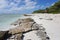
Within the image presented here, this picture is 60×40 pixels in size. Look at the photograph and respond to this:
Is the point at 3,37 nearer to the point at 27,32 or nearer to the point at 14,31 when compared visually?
the point at 14,31

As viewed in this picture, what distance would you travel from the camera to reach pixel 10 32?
862 centimetres

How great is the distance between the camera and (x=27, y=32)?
8883mm

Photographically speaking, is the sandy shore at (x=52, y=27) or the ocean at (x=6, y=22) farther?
the ocean at (x=6, y=22)

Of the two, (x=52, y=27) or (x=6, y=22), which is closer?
(x=52, y=27)

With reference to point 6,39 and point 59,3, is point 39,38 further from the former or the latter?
point 59,3

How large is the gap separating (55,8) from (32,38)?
40.0 m

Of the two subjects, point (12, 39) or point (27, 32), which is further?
point (27, 32)

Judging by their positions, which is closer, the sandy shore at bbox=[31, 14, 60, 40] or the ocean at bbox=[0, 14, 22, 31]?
the sandy shore at bbox=[31, 14, 60, 40]

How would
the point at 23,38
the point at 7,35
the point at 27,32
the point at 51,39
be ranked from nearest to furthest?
1. the point at 51,39
2. the point at 23,38
3. the point at 7,35
4. the point at 27,32

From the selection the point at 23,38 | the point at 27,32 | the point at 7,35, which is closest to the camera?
the point at 23,38

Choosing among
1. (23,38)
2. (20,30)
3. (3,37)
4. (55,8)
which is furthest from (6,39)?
(55,8)

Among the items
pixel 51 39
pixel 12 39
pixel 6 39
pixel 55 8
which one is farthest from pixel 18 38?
pixel 55 8

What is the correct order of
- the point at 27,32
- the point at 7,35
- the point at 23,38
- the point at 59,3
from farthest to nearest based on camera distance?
the point at 59,3 → the point at 27,32 → the point at 7,35 → the point at 23,38

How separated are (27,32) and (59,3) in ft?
126
